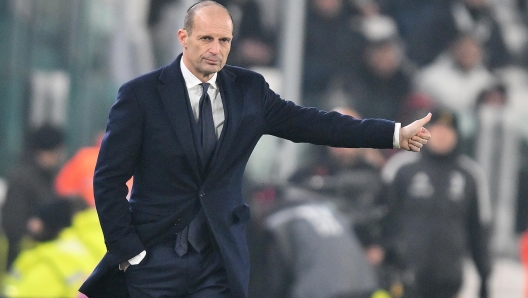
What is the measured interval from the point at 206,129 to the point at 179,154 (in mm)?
131

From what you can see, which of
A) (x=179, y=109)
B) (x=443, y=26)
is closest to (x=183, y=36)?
(x=179, y=109)

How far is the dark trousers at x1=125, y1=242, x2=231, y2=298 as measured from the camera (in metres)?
3.88

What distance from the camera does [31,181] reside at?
947 centimetres

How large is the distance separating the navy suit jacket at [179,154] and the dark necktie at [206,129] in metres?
0.03

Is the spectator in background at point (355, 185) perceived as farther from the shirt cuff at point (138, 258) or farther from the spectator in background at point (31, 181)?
the shirt cuff at point (138, 258)

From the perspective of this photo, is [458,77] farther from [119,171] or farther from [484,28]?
[119,171]

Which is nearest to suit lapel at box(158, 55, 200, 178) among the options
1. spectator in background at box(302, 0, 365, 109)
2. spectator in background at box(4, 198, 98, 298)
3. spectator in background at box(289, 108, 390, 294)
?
spectator in background at box(4, 198, 98, 298)

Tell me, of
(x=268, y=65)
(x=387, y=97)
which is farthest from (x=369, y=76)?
(x=268, y=65)

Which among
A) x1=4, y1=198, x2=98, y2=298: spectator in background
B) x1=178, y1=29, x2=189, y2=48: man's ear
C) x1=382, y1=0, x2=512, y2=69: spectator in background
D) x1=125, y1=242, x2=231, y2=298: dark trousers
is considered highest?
x1=382, y1=0, x2=512, y2=69: spectator in background

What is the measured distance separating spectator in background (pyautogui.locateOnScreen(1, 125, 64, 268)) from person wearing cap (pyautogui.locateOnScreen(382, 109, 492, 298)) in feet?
8.44

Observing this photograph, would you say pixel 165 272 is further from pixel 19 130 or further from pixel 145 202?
pixel 19 130

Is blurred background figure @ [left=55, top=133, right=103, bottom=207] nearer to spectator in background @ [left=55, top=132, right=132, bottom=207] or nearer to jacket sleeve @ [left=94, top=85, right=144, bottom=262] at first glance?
spectator in background @ [left=55, top=132, right=132, bottom=207]

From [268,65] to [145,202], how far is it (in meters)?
5.00

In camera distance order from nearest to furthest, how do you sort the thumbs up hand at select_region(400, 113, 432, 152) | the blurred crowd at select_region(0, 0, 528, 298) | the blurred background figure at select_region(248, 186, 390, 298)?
the thumbs up hand at select_region(400, 113, 432, 152)
the blurred background figure at select_region(248, 186, 390, 298)
the blurred crowd at select_region(0, 0, 528, 298)
